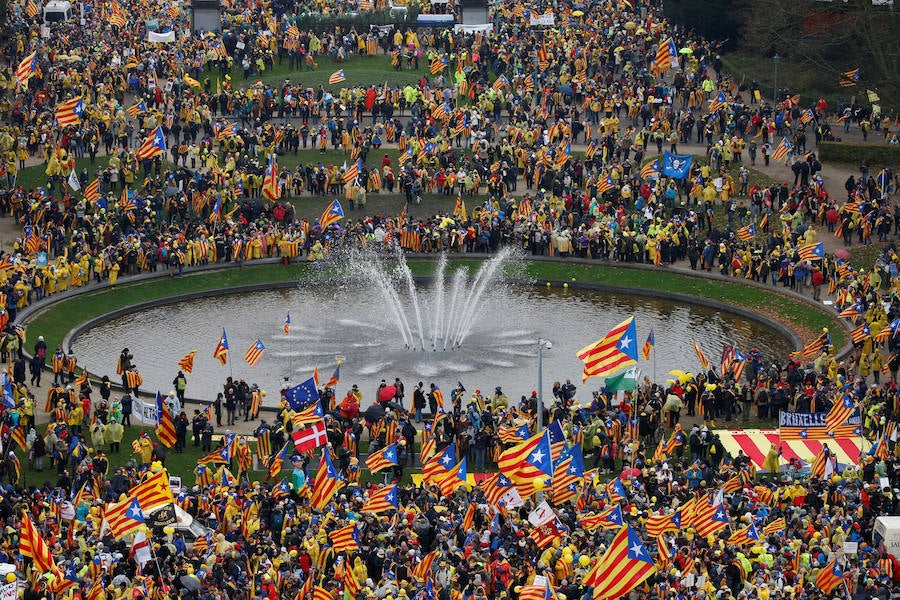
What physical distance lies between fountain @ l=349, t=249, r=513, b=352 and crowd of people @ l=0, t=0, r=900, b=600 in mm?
1657

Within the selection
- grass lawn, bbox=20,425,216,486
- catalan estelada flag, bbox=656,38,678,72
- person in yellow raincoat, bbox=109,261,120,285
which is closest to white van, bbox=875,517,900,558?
grass lawn, bbox=20,425,216,486

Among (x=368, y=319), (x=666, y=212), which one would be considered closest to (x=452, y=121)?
(x=666, y=212)

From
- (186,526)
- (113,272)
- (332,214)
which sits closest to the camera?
(186,526)

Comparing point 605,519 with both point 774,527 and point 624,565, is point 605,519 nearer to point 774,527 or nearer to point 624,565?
point 774,527

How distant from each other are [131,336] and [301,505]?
21.8 metres

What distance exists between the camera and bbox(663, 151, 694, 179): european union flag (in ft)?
281

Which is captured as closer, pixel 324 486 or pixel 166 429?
pixel 324 486

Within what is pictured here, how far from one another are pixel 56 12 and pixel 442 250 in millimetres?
38213

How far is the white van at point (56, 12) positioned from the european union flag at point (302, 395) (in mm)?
56207

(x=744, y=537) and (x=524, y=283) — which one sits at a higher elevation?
(x=524, y=283)

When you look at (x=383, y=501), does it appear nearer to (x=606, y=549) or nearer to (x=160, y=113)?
(x=606, y=549)

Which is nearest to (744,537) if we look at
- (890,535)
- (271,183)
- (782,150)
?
(890,535)

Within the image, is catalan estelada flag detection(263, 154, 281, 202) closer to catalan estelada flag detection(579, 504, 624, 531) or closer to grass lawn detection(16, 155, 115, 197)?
grass lawn detection(16, 155, 115, 197)

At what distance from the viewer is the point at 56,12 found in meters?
111
